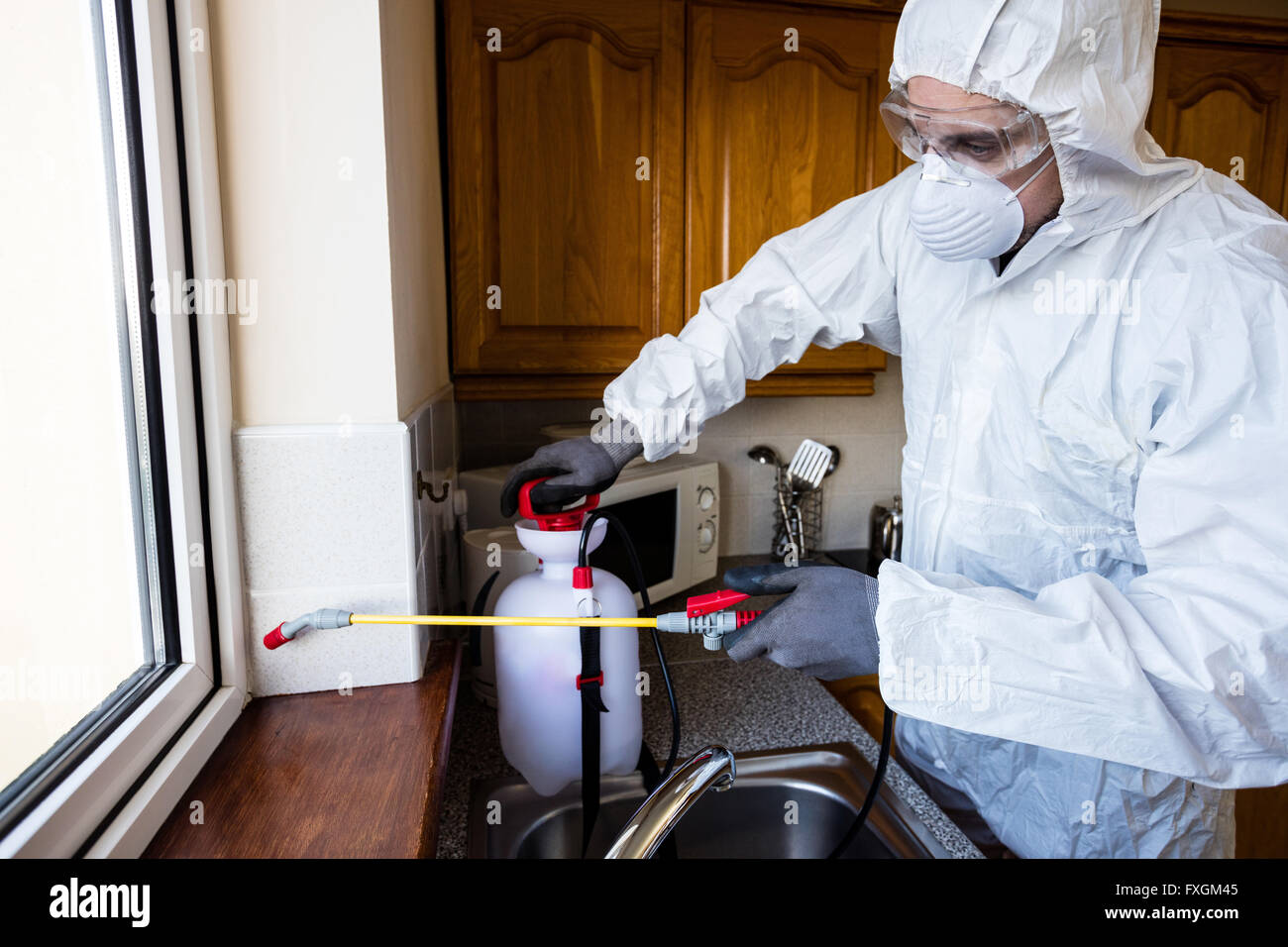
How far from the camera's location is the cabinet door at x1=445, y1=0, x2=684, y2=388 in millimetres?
1412

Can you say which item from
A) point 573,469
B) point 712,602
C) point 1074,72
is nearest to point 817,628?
point 712,602

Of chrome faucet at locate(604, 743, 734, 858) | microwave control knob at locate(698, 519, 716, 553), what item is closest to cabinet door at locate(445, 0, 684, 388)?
microwave control knob at locate(698, 519, 716, 553)

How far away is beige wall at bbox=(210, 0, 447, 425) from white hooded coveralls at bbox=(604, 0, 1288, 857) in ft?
1.16

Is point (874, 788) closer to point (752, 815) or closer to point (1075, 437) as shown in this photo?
point (752, 815)

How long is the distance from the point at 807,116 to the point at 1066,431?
0.98 m

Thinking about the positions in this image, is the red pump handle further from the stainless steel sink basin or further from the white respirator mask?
the white respirator mask

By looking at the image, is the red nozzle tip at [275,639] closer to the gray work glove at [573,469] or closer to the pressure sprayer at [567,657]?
the pressure sprayer at [567,657]

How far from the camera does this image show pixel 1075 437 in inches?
33.9

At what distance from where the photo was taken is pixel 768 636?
0.75 m

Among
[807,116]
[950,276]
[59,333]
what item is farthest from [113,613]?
[807,116]

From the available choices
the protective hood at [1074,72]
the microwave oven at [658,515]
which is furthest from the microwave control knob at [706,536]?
the protective hood at [1074,72]

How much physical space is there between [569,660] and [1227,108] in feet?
6.40

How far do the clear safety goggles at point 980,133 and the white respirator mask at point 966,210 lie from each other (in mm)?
14
